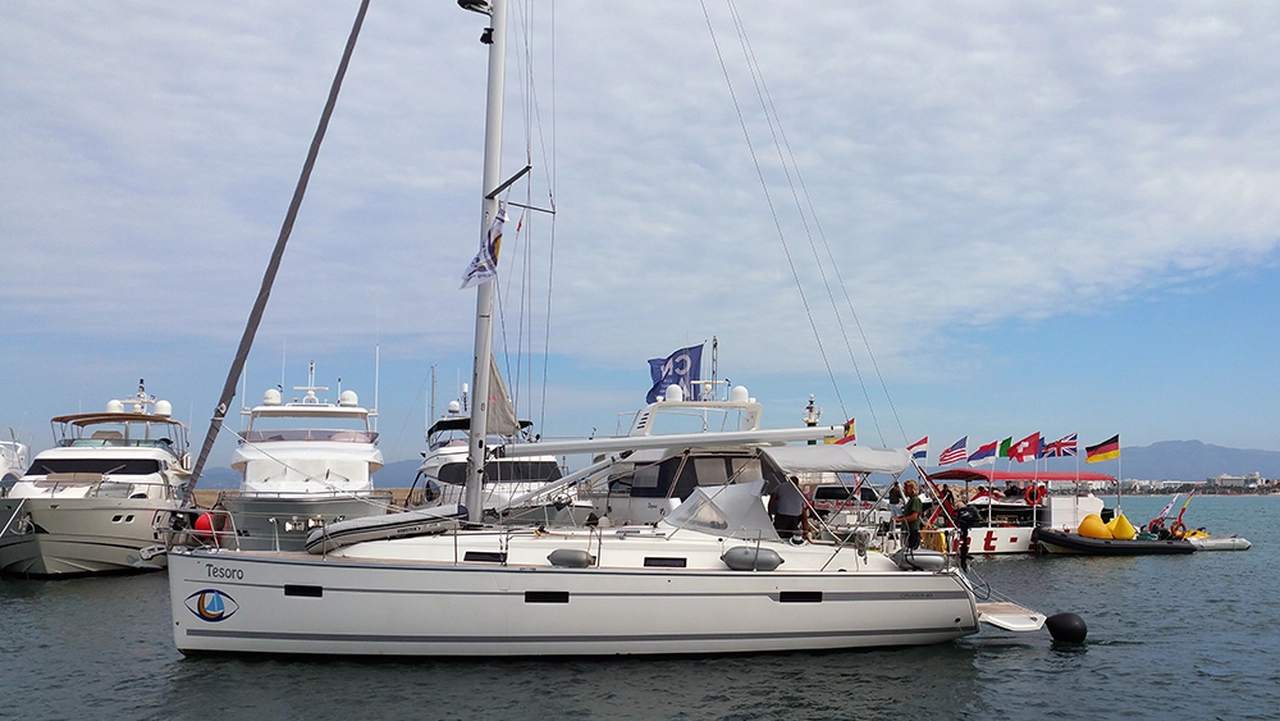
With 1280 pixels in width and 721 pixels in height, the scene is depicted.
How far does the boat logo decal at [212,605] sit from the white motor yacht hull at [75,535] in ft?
33.6

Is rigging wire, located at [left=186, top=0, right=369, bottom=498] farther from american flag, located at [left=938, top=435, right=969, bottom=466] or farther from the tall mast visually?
american flag, located at [left=938, top=435, right=969, bottom=466]

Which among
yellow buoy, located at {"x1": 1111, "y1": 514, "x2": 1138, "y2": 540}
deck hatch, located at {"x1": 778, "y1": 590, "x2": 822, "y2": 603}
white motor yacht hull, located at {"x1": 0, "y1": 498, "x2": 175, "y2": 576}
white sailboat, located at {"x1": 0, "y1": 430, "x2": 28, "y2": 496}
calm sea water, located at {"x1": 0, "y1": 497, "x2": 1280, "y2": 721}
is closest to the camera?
calm sea water, located at {"x1": 0, "y1": 497, "x2": 1280, "y2": 721}

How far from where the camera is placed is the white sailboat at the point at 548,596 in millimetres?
11656

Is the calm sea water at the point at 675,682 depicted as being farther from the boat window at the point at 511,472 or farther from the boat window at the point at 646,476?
the boat window at the point at 511,472

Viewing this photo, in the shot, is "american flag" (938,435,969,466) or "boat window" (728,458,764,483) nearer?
"boat window" (728,458,764,483)

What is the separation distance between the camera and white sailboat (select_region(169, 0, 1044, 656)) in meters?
11.7

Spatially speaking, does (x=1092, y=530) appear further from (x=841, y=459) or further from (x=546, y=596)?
(x=546, y=596)

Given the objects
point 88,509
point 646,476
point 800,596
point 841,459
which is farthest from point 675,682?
point 88,509

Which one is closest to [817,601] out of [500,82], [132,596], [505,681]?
[505,681]

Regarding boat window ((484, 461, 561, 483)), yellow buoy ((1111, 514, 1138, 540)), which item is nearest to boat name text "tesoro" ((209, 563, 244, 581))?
boat window ((484, 461, 561, 483))

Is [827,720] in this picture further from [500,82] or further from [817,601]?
[500,82]

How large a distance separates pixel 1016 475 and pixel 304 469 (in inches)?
1055

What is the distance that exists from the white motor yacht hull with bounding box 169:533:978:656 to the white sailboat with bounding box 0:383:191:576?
924 cm

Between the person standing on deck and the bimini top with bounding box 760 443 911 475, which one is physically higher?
the bimini top with bounding box 760 443 911 475
